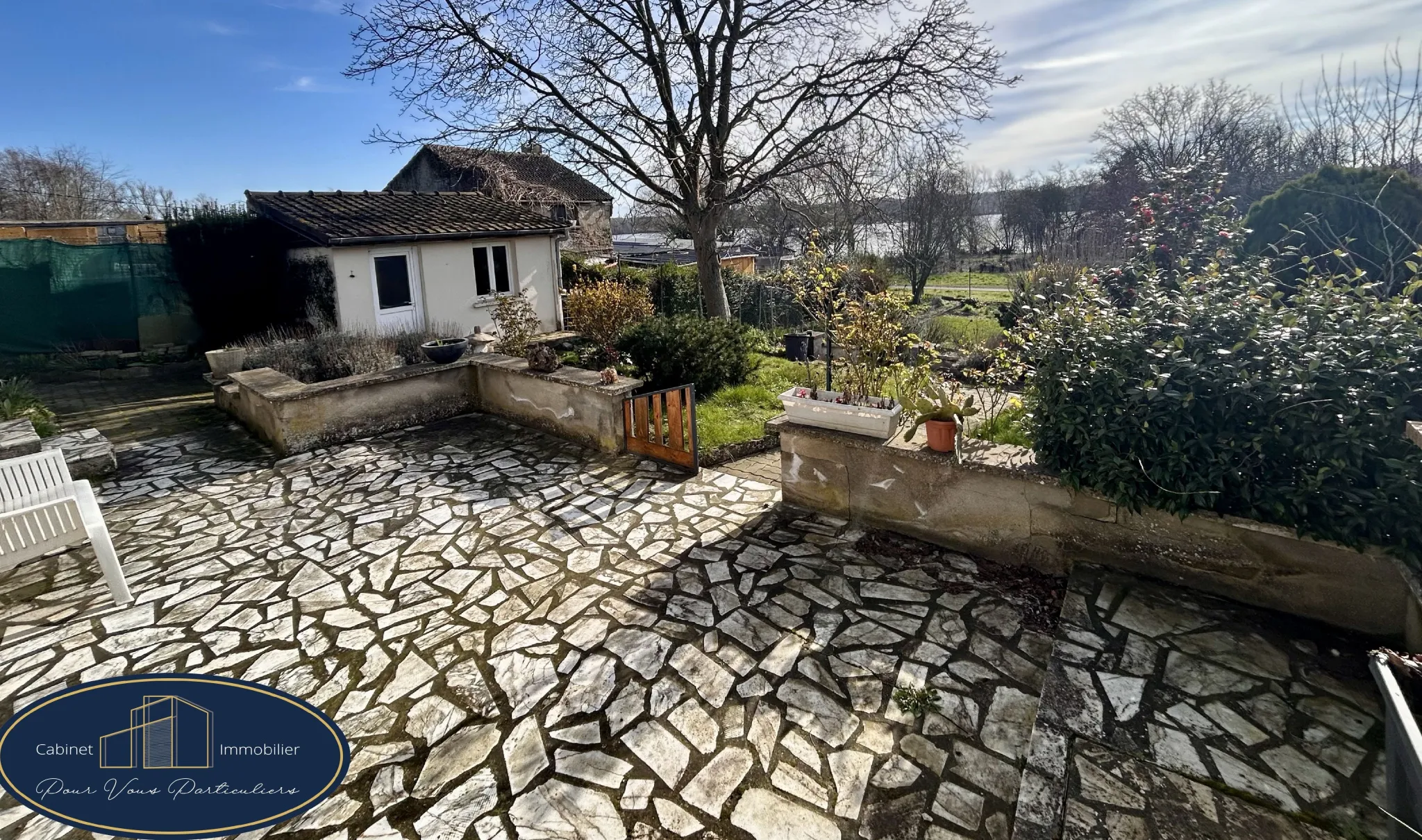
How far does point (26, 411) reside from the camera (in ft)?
23.9

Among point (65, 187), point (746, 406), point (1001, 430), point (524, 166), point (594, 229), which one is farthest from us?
point (594, 229)

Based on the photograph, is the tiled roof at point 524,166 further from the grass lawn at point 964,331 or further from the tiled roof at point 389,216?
Result: the grass lawn at point 964,331

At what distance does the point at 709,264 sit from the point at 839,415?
8528 millimetres

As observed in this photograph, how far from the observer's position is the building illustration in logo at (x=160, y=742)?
2275 mm

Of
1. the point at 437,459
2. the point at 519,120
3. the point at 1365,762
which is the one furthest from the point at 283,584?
the point at 519,120

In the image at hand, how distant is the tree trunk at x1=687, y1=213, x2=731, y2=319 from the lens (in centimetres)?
1230

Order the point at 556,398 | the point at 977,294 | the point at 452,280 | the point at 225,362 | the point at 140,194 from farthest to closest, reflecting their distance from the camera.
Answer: the point at 140,194 → the point at 977,294 → the point at 452,280 → the point at 225,362 → the point at 556,398

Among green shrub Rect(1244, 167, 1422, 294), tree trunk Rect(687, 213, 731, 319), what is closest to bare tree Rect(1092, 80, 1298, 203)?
green shrub Rect(1244, 167, 1422, 294)

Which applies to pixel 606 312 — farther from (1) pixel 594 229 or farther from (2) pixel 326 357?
(1) pixel 594 229

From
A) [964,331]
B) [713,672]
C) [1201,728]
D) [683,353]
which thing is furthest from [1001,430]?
[964,331]

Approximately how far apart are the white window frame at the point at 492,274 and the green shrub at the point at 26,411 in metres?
7.46

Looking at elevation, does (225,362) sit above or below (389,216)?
below

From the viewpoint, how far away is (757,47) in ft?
38.3

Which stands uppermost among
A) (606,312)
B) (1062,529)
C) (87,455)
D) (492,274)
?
(492,274)
